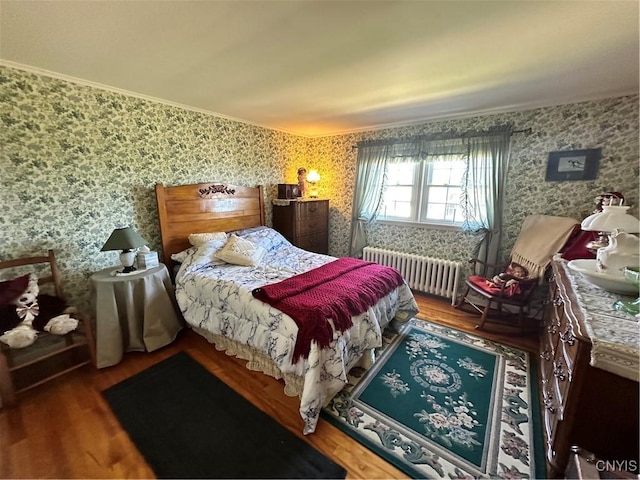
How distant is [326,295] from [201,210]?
2.00 metres

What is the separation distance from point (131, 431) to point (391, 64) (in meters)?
2.98

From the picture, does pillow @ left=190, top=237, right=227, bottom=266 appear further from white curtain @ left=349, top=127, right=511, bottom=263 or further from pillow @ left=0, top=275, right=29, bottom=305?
white curtain @ left=349, top=127, right=511, bottom=263

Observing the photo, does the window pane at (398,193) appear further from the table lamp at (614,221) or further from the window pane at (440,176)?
the table lamp at (614,221)

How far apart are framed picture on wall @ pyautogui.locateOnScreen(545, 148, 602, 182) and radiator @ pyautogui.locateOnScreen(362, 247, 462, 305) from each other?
4.46 feet

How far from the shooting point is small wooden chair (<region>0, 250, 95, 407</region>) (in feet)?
6.33

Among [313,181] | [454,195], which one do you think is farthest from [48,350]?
[454,195]

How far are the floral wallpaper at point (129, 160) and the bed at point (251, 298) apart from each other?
0.83 ft

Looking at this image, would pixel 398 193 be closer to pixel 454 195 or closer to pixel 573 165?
pixel 454 195

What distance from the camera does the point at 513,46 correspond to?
160 centimetres

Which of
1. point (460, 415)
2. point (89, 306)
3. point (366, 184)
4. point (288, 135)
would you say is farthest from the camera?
point (288, 135)

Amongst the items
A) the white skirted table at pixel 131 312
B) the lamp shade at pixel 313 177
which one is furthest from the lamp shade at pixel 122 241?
the lamp shade at pixel 313 177

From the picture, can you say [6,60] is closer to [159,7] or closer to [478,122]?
[159,7]

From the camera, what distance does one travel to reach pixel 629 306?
1258 millimetres

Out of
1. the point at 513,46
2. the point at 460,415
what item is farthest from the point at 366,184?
the point at 460,415
